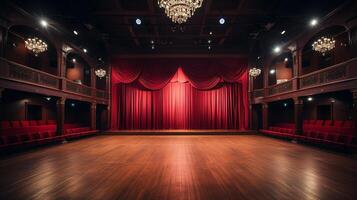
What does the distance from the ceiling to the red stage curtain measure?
134cm

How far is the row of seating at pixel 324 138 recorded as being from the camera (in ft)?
24.5

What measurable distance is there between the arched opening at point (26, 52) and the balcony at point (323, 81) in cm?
1270

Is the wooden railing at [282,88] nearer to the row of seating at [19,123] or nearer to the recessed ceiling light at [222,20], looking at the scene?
the recessed ceiling light at [222,20]

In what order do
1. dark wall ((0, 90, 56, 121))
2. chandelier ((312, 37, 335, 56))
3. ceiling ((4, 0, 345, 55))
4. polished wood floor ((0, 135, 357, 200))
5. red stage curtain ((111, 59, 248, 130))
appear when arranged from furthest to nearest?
red stage curtain ((111, 59, 248, 130)) < dark wall ((0, 90, 56, 121)) < ceiling ((4, 0, 345, 55)) < chandelier ((312, 37, 335, 56)) < polished wood floor ((0, 135, 357, 200))

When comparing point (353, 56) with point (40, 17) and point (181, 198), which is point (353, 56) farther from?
point (40, 17)

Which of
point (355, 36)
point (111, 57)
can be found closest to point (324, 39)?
point (355, 36)

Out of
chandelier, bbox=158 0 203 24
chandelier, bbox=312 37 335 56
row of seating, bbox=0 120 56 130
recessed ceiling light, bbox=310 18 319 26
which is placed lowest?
row of seating, bbox=0 120 56 130

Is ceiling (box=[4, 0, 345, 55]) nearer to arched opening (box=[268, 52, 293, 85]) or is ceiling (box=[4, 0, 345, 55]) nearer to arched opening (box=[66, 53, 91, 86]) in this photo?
arched opening (box=[268, 52, 293, 85])

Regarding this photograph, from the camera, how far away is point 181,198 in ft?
11.3

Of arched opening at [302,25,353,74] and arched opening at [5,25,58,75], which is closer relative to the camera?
arched opening at [5,25,58,75]

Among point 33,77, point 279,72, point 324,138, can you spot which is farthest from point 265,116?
point 33,77

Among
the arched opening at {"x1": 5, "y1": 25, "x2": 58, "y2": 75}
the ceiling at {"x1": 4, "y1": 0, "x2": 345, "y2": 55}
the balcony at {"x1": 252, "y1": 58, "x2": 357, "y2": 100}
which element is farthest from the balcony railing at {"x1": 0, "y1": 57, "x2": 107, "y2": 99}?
the balcony at {"x1": 252, "y1": 58, "x2": 357, "y2": 100}

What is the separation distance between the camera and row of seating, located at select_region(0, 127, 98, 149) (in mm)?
7464

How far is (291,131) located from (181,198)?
9930 millimetres
